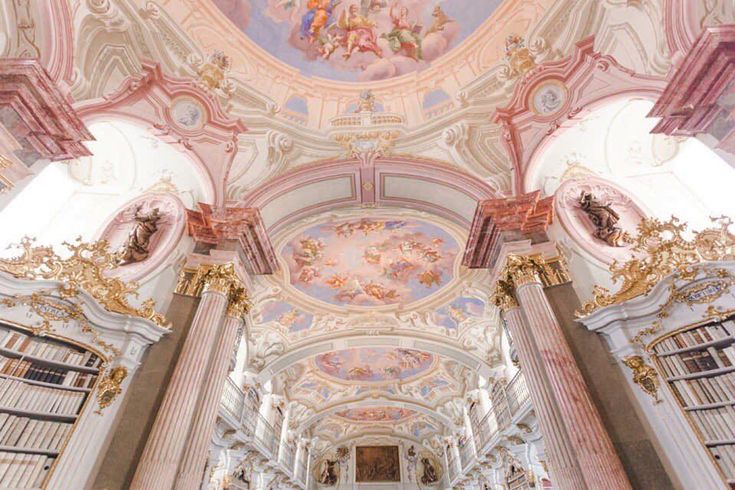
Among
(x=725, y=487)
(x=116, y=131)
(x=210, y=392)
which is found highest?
(x=116, y=131)

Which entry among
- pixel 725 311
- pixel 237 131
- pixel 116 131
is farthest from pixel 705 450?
pixel 116 131

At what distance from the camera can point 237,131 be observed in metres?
9.40

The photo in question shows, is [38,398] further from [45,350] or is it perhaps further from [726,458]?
[726,458]

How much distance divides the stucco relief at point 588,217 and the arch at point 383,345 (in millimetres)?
8811

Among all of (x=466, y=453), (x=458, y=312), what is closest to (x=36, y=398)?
(x=458, y=312)

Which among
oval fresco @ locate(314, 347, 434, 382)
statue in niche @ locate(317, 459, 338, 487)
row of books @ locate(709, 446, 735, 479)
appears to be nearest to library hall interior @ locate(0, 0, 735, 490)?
row of books @ locate(709, 446, 735, 479)

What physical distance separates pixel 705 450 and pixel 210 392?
7.36 meters

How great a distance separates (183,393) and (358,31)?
8838 mm

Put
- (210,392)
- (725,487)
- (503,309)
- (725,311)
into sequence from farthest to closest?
(503,309) → (210,392) → (725,311) → (725,487)

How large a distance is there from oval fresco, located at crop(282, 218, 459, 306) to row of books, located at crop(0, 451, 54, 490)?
807 cm

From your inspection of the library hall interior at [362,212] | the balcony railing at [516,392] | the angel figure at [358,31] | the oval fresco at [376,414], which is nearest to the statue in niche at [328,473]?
the oval fresco at [376,414]

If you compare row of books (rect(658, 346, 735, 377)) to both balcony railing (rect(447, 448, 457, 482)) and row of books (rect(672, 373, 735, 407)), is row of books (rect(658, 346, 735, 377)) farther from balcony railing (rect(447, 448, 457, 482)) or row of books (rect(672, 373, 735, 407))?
balcony railing (rect(447, 448, 457, 482))

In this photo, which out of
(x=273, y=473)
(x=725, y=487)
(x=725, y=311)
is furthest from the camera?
(x=273, y=473)

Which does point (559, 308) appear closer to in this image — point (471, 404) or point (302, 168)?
point (302, 168)
